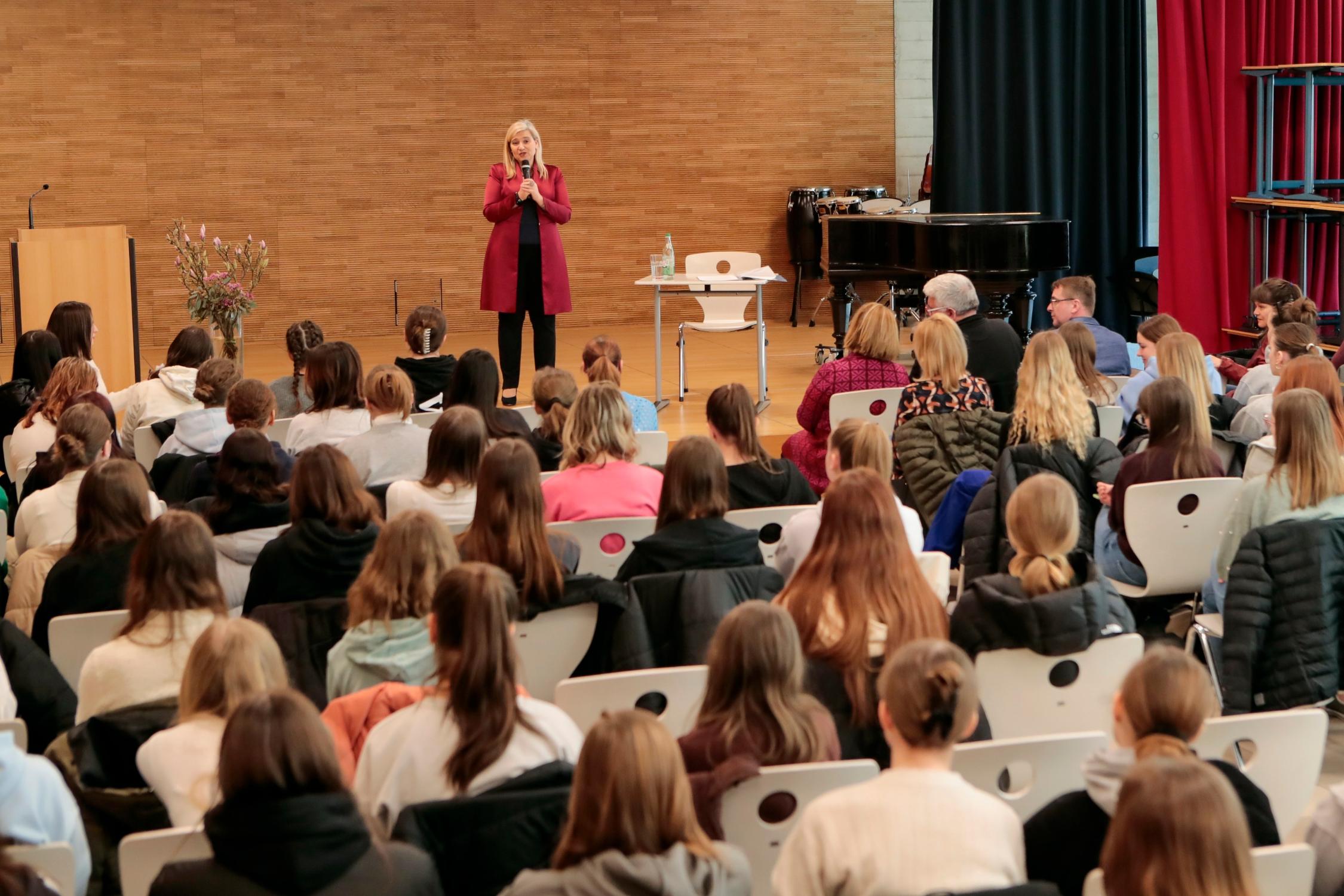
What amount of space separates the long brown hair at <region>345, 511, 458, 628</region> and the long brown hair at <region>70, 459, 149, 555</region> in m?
0.82

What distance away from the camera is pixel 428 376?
626 centimetres

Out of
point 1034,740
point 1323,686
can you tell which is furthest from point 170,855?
point 1323,686

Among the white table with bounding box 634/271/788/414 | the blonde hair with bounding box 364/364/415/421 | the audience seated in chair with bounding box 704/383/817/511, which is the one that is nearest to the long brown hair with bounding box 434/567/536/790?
the audience seated in chair with bounding box 704/383/817/511

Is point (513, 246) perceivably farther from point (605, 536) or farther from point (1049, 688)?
point (1049, 688)

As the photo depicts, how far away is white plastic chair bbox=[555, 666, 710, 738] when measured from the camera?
2.88 metres

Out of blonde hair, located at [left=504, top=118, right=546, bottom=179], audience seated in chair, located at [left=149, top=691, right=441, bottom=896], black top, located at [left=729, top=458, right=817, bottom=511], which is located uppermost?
blonde hair, located at [left=504, top=118, right=546, bottom=179]

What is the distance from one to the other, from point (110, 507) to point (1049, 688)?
2213 millimetres

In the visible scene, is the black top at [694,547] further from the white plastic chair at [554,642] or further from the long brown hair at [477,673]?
the long brown hair at [477,673]

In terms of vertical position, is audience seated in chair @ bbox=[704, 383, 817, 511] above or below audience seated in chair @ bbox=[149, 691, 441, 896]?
above

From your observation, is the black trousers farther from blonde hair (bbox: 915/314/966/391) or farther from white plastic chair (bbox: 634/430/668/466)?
blonde hair (bbox: 915/314/966/391)

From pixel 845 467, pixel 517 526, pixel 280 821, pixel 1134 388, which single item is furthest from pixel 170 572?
pixel 1134 388

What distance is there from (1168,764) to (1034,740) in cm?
78

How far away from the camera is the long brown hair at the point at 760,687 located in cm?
248

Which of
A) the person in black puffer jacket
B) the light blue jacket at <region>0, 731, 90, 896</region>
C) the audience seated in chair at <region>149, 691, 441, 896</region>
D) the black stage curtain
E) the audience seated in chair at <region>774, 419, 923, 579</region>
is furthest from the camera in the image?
the black stage curtain
